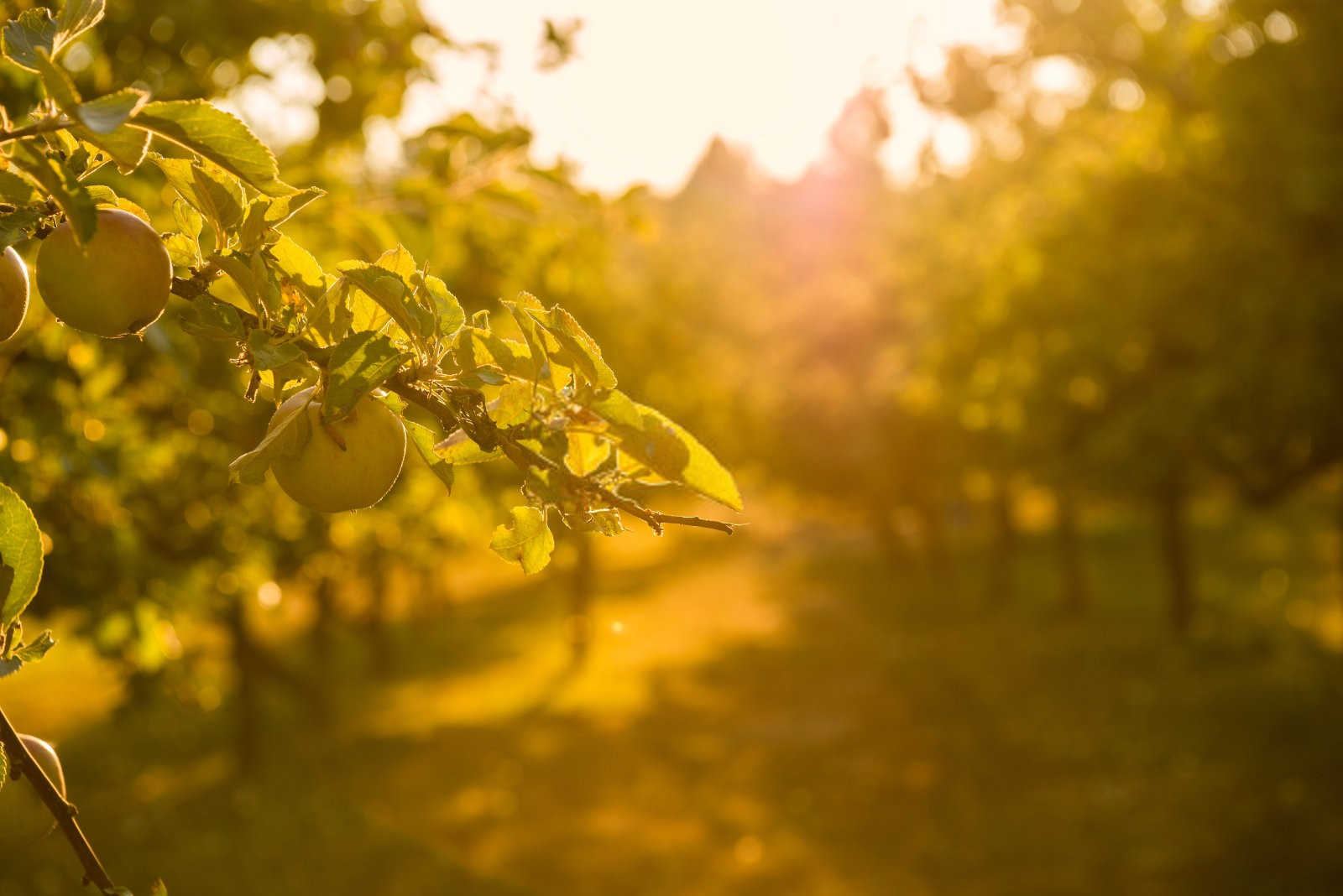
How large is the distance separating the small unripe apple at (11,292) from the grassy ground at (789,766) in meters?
3.46

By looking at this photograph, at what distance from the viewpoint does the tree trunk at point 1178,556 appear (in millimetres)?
19469

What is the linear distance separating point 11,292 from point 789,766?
16.5 m

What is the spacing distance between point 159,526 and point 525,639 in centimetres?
2507

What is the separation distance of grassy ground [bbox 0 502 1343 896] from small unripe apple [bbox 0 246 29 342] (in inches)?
136

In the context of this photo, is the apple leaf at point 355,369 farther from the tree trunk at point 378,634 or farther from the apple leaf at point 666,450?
the tree trunk at point 378,634

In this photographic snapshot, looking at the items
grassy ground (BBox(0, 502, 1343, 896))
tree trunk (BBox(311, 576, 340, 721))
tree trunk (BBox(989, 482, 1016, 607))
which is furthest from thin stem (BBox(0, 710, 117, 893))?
tree trunk (BBox(989, 482, 1016, 607))

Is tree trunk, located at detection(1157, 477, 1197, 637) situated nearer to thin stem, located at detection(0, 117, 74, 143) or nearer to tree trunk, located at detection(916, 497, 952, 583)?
tree trunk, located at detection(916, 497, 952, 583)

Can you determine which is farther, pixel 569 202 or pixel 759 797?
pixel 759 797

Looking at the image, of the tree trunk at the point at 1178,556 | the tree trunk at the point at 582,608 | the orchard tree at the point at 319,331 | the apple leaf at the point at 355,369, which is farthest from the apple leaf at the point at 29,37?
the tree trunk at the point at 582,608

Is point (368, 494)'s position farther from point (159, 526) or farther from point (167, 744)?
point (167, 744)

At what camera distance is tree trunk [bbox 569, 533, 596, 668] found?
26656mm

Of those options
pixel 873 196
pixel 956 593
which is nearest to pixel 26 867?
pixel 956 593

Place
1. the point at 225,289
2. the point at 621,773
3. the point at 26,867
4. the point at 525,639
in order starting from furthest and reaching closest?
the point at 525,639 < the point at 621,773 < the point at 26,867 < the point at 225,289

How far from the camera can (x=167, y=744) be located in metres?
21.2
